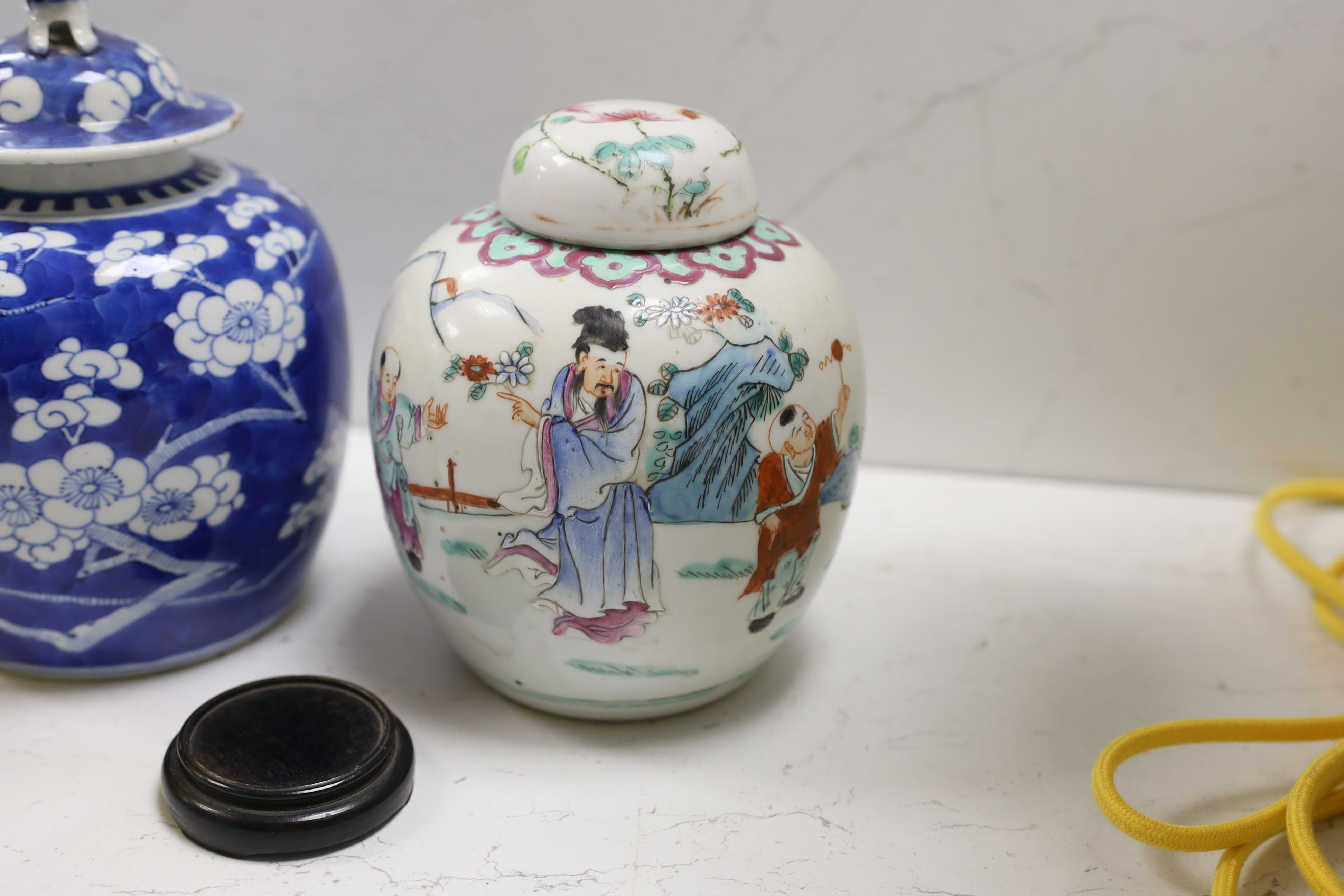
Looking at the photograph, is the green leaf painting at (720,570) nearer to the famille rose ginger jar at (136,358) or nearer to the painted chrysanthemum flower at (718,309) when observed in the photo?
the painted chrysanthemum flower at (718,309)

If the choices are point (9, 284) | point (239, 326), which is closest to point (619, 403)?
point (239, 326)

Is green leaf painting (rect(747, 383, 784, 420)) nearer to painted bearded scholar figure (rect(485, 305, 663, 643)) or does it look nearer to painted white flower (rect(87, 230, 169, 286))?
painted bearded scholar figure (rect(485, 305, 663, 643))

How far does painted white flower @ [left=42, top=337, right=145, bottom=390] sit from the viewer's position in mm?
899

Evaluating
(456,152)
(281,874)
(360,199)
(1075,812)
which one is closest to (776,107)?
(456,152)

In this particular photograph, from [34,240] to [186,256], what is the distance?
11 cm

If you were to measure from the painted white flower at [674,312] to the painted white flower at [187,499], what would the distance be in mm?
386

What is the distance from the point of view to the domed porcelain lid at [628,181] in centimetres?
87

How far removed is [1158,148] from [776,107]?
0.43 meters

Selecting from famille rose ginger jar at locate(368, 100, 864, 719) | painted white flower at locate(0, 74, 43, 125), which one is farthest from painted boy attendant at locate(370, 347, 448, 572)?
painted white flower at locate(0, 74, 43, 125)

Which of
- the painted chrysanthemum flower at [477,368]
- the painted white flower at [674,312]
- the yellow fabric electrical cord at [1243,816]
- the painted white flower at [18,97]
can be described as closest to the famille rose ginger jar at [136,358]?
the painted white flower at [18,97]

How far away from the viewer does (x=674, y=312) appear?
0.85 meters

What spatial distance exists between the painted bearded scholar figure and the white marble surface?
0.55 ft

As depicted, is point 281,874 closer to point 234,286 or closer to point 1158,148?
point 234,286

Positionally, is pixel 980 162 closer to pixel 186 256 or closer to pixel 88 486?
pixel 186 256
